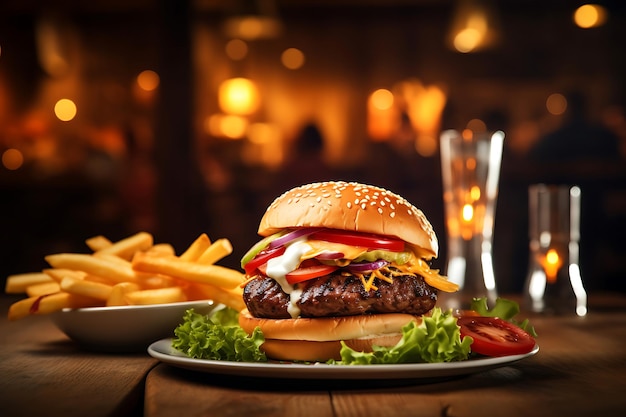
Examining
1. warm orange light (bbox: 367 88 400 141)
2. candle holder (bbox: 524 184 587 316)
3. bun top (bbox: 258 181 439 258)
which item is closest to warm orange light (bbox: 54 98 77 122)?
warm orange light (bbox: 367 88 400 141)

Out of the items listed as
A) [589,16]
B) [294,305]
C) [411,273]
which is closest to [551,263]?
[411,273]

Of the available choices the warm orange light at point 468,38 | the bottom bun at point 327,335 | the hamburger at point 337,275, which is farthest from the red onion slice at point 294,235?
the warm orange light at point 468,38

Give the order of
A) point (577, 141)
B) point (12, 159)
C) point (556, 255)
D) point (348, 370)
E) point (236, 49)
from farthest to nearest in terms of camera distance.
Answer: point (236, 49), point (577, 141), point (12, 159), point (556, 255), point (348, 370)

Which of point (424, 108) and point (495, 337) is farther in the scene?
point (424, 108)

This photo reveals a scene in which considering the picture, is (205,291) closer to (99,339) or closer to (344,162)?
(99,339)

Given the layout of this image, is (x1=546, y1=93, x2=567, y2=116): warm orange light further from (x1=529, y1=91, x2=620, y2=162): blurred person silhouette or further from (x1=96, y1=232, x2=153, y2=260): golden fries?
(x1=96, y1=232, x2=153, y2=260): golden fries

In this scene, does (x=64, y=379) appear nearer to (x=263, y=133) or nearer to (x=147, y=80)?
(x=263, y=133)

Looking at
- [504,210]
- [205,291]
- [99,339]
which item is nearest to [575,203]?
[205,291]
